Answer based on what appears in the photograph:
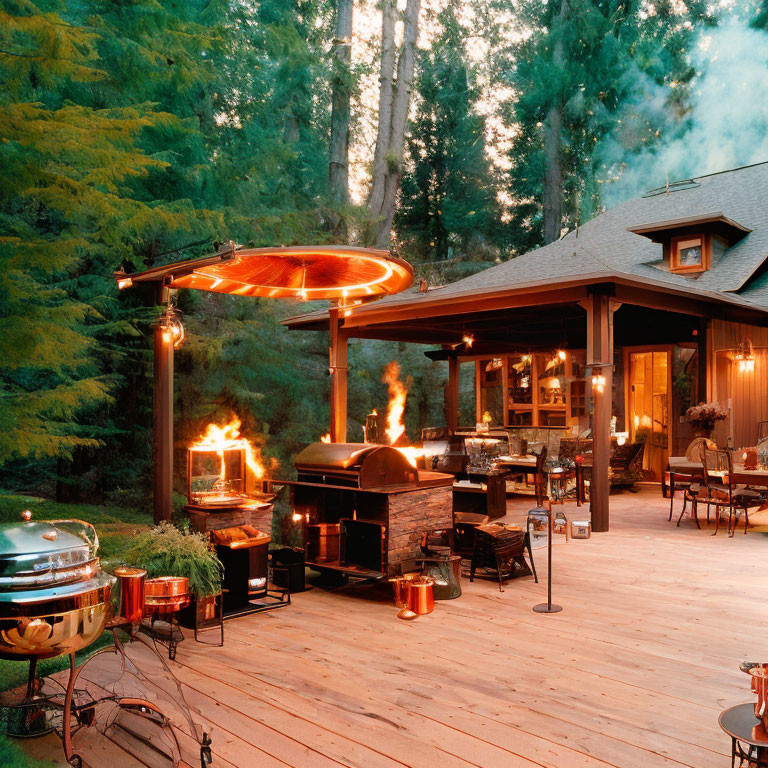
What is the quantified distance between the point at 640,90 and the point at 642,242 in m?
12.6

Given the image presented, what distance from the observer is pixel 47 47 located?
212 inches

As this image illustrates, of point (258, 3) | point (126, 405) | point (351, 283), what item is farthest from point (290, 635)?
point (258, 3)

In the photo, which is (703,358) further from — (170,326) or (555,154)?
(555,154)

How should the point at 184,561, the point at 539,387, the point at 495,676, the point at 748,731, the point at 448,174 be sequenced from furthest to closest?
the point at 448,174
the point at 539,387
the point at 184,561
the point at 495,676
the point at 748,731

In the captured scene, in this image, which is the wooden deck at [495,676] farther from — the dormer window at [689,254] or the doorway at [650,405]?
the doorway at [650,405]

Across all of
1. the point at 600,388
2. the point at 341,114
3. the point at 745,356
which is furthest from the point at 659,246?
the point at 341,114

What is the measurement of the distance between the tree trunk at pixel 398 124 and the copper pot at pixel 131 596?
17.9m

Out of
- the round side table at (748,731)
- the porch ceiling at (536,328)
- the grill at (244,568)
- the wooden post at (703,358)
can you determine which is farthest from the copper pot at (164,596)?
the wooden post at (703,358)

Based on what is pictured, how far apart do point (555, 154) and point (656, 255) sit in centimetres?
1191

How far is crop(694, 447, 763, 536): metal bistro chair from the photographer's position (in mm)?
9359

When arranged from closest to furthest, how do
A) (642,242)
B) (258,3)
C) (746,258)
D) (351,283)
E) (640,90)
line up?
(351,283), (746,258), (642,242), (258,3), (640,90)

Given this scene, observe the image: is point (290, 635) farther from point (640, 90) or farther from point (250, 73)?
point (640, 90)

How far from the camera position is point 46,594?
3035 millimetres

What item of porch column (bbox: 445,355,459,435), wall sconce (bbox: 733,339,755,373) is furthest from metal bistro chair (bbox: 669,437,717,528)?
porch column (bbox: 445,355,459,435)
